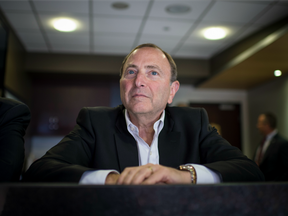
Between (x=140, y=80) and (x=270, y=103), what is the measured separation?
442 cm

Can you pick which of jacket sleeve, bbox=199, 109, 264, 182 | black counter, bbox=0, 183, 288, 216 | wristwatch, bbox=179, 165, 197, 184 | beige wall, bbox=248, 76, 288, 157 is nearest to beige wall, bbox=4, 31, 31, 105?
jacket sleeve, bbox=199, 109, 264, 182

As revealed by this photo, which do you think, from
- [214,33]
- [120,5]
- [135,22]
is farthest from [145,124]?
[214,33]

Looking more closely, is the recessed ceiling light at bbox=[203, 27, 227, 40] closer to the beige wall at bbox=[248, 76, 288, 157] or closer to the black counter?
the beige wall at bbox=[248, 76, 288, 157]

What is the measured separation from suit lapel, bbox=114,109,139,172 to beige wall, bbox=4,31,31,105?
3091 mm

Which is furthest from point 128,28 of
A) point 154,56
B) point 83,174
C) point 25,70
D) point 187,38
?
point 83,174

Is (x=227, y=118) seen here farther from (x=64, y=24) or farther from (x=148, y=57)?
(x=148, y=57)

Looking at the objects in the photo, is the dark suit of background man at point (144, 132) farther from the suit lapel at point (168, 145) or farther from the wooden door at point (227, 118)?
the wooden door at point (227, 118)

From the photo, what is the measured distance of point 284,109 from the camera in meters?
4.52

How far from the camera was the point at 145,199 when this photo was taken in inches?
12.0

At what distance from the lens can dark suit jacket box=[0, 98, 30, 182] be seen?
83 cm

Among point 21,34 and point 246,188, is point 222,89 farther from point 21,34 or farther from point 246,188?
point 246,188

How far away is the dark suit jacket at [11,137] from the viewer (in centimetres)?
83

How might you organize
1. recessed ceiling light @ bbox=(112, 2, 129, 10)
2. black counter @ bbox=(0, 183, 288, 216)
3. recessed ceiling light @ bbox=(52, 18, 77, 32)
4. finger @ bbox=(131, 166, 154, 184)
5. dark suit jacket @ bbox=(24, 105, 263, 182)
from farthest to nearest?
recessed ceiling light @ bbox=(52, 18, 77, 32)
recessed ceiling light @ bbox=(112, 2, 129, 10)
dark suit jacket @ bbox=(24, 105, 263, 182)
finger @ bbox=(131, 166, 154, 184)
black counter @ bbox=(0, 183, 288, 216)

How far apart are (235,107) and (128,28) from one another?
3.54 meters
